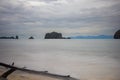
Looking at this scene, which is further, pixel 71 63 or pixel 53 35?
pixel 71 63

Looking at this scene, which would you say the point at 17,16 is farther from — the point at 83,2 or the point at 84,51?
the point at 84,51

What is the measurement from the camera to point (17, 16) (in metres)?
2.93

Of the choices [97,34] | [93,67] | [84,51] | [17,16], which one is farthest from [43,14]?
A: [84,51]

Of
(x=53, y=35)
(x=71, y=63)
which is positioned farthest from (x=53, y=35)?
(x=71, y=63)

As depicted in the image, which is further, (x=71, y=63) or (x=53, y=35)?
(x=71, y=63)

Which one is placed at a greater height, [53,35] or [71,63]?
[53,35]

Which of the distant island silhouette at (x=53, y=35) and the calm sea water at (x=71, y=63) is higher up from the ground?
the distant island silhouette at (x=53, y=35)

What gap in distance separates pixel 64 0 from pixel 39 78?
118 centimetres

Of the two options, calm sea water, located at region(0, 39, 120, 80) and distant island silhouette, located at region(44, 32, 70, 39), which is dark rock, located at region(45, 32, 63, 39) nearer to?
distant island silhouette, located at region(44, 32, 70, 39)

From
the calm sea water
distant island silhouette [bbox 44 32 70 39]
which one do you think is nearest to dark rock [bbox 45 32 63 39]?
distant island silhouette [bbox 44 32 70 39]

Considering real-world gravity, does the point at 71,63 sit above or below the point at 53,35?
below

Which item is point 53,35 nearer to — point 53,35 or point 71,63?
point 53,35

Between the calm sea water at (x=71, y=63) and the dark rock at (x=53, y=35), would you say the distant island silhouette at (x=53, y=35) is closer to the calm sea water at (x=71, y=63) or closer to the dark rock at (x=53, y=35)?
the dark rock at (x=53, y=35)

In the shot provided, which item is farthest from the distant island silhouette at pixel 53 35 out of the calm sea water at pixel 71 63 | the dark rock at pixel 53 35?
the calm sea water at pixel 71 63
